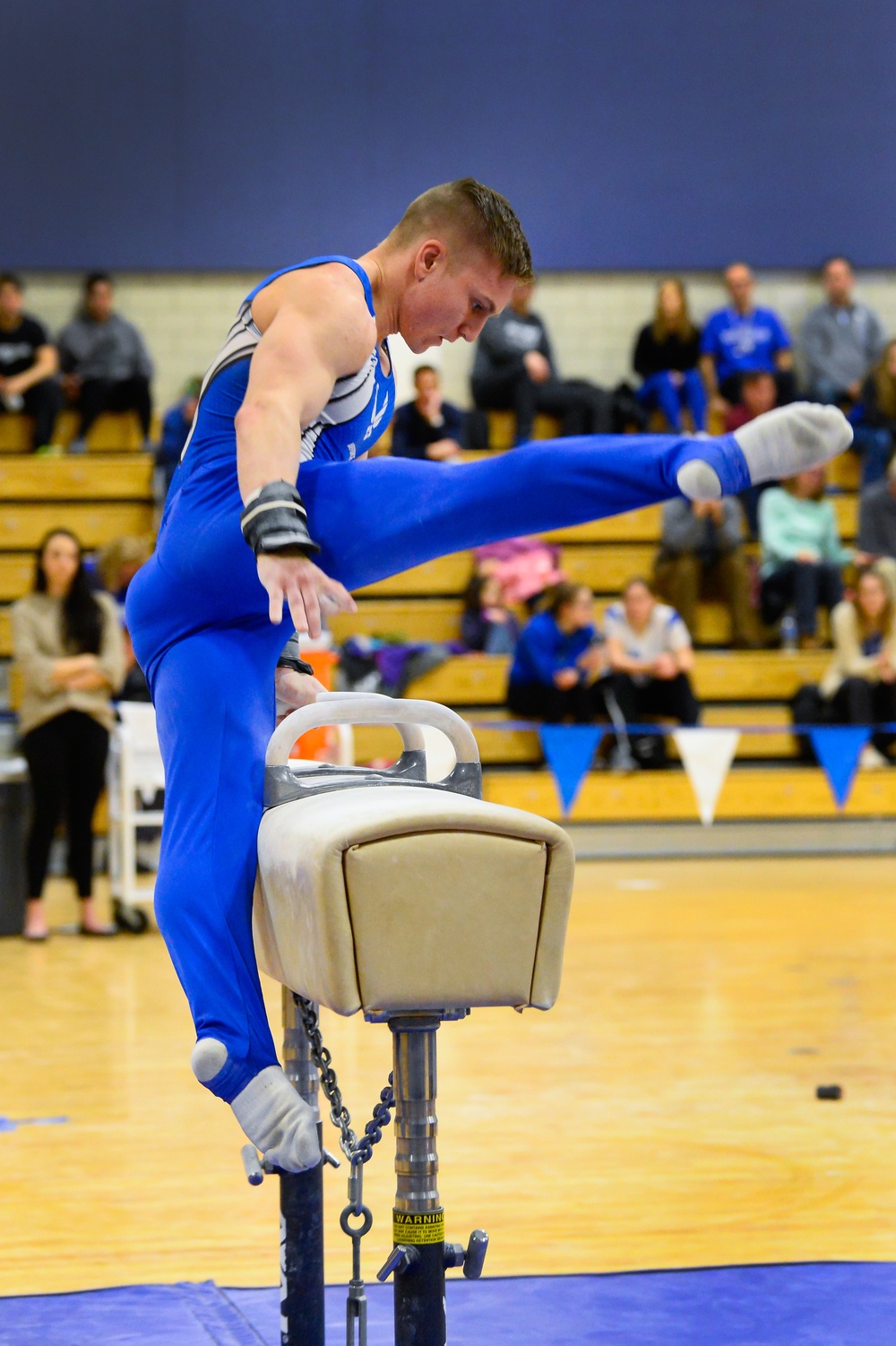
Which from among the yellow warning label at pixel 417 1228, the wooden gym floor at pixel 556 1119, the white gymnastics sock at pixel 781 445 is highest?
the white gymnastics sock at pixel 781 445

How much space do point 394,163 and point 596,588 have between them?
324cm

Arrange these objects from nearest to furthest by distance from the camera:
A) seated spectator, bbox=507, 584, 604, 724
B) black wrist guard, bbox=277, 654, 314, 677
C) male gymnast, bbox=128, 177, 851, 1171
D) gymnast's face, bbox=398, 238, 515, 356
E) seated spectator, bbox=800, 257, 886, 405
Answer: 1. male gymnast, bbox=128, 177, 851, 1171
2. gymnast's face, bbox=398, 238, 515, 356
3. black wrist guard, bbox=277, 654, 314, 677
4. seated spectator, bbox=507, 584, 604, 724
5. seated spectator, bbox=800, 257, 886, 405

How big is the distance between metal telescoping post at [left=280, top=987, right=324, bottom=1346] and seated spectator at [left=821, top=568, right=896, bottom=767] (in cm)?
683

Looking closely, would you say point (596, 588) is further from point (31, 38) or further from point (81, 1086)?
point (81, 1086)

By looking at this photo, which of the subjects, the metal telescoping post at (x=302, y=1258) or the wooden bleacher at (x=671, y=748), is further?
the wooden bleacher at (x=671, y=748)

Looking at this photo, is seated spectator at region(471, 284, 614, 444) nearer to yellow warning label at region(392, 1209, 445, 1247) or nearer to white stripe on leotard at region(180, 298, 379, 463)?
white stripe on leotard at region(180, 298, 379, 463)

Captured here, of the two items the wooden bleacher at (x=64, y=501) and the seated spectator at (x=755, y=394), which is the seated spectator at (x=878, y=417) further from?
the wooden bleacher at (x=64, y=501)

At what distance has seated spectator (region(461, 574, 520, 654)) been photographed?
30.9ft

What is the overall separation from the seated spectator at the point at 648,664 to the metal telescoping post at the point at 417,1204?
6.72 meters

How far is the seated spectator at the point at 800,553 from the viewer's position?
9.66 metres

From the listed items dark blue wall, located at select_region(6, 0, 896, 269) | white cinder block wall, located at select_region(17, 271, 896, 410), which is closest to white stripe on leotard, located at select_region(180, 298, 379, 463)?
white cinder block wall, located at select_region(17, 271, 896, 410)

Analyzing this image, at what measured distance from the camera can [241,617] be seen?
2.33m

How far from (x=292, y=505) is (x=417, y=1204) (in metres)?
0.88

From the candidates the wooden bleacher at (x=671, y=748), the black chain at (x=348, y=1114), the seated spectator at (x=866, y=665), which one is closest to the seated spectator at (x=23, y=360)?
the wooden bleacher at (x=671, y=748)
